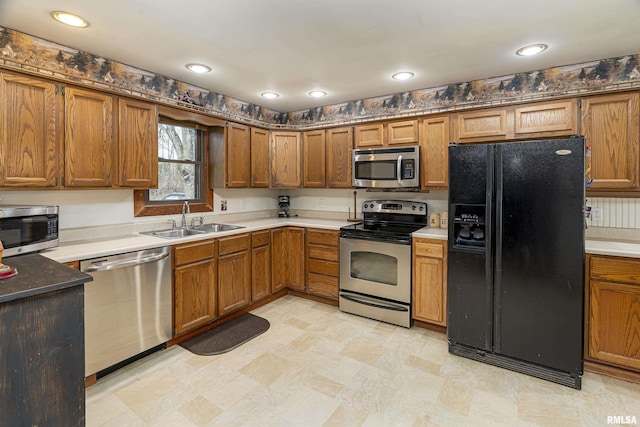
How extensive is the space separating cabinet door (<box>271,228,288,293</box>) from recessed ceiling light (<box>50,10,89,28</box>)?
2.49m

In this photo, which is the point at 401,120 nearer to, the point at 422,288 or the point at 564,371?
the point at 422,288

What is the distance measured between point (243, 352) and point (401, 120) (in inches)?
110

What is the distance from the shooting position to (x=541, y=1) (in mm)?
1951

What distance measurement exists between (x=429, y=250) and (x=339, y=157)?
5.21ft

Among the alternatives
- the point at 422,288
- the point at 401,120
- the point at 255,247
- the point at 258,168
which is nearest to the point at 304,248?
the point at 255,247

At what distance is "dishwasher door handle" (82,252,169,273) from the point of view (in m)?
2.24

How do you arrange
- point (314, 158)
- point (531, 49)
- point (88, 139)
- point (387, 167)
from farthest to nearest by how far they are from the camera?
point (314, 158)
point (387, 167)
point (531, 49)
point (88, 139)

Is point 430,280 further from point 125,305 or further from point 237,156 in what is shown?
point 125,305

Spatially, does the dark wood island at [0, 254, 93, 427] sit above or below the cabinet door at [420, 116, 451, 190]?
below

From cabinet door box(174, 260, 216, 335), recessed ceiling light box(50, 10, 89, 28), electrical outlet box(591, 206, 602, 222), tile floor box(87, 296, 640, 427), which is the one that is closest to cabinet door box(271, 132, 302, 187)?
cabinet door box(174, 260, 216, 335)

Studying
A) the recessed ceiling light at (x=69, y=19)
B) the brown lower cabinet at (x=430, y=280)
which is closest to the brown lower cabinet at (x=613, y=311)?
the brown lower cabinet at (x=430, y=280)

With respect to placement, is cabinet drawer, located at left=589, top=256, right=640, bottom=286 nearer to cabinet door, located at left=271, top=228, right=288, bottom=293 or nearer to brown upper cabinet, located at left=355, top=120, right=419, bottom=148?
brown upper cabinet, located at left=355, top=120, right=419, bottom=148

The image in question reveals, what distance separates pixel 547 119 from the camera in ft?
9.20

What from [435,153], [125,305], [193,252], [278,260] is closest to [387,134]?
[435,153]
